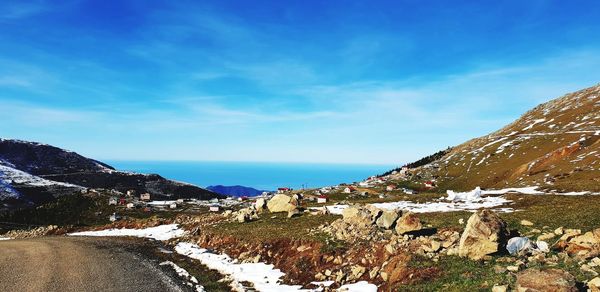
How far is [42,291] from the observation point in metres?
31.1

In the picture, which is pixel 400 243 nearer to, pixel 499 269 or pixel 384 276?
pixel 384 276

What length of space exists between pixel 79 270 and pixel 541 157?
121m

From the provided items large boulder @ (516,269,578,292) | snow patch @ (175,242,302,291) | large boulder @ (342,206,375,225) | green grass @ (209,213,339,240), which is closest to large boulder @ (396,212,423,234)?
large boulder @ (342,206,375,225)

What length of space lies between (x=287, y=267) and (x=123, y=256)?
74.9 ft

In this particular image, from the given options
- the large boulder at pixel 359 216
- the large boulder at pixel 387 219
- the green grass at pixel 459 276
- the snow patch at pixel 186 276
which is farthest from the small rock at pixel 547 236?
the snow patch at pixel 186 276

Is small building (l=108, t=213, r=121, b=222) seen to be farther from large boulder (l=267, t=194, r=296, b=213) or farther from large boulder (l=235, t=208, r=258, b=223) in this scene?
large boulder (l=235, t=208, r=258, b=223)

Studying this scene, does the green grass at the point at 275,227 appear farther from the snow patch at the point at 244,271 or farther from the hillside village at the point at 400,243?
the snow patch at the point at 244,271

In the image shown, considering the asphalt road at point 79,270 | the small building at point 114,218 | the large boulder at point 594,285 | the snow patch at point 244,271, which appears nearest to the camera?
the large boulder at point 594,285

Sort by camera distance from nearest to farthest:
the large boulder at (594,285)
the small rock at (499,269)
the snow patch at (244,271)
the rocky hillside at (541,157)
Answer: the large boulder at (594,285) → the small rock at (499,269) → the snow patch at (244,271) → the rocky hillside at (541,157)

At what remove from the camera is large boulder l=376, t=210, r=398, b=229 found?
121 ft

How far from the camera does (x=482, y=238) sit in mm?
26359

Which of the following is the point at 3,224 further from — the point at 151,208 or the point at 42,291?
the point at 42,291

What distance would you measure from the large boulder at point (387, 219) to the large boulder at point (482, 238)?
10.1 m

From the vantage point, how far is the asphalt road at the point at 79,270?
3250 cm
